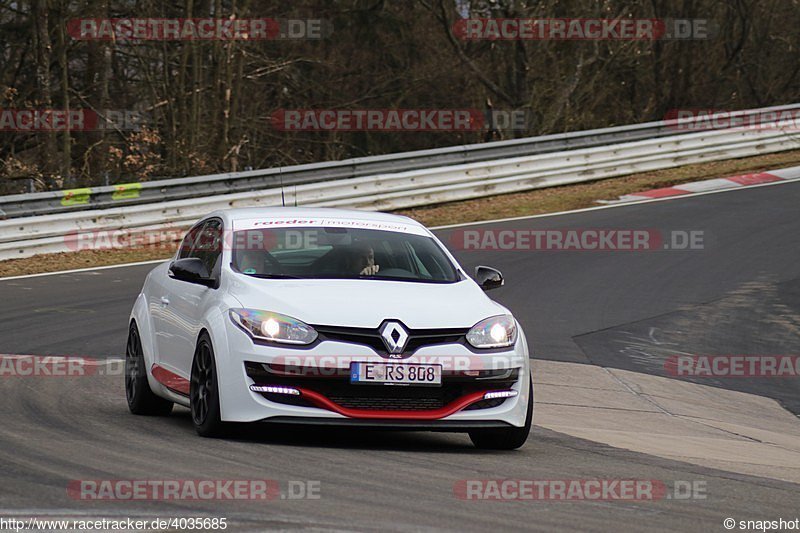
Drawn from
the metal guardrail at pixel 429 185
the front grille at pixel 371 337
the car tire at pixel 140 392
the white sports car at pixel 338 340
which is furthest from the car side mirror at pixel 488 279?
the metal guardrail at pixel 429 185

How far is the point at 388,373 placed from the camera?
7.26 meters

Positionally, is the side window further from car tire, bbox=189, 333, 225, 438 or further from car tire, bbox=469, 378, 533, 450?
car tire, bbox=469, 378, 533, 450

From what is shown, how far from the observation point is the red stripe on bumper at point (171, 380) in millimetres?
8219

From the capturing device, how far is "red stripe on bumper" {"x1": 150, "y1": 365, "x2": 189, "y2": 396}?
8219 mm

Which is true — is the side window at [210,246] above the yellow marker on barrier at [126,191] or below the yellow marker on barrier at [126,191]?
above

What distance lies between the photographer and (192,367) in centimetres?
792

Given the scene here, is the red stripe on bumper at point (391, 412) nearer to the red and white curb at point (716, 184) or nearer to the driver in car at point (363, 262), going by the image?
the driver in car at point (363, 262)

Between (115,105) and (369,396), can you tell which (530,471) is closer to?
(369,396)

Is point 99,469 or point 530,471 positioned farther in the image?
point 530,471

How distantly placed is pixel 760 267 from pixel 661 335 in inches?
170

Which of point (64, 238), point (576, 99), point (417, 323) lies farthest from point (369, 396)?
point (576, 99)

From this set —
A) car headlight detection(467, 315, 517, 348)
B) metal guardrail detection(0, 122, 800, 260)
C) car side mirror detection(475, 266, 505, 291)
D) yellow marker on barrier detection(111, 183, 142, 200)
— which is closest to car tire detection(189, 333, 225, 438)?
car headlight detection(467, 315, 517, 348)

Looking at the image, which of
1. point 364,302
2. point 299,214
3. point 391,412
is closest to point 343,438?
point 391,412

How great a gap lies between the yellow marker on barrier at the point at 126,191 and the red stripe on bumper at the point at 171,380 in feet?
37.6
